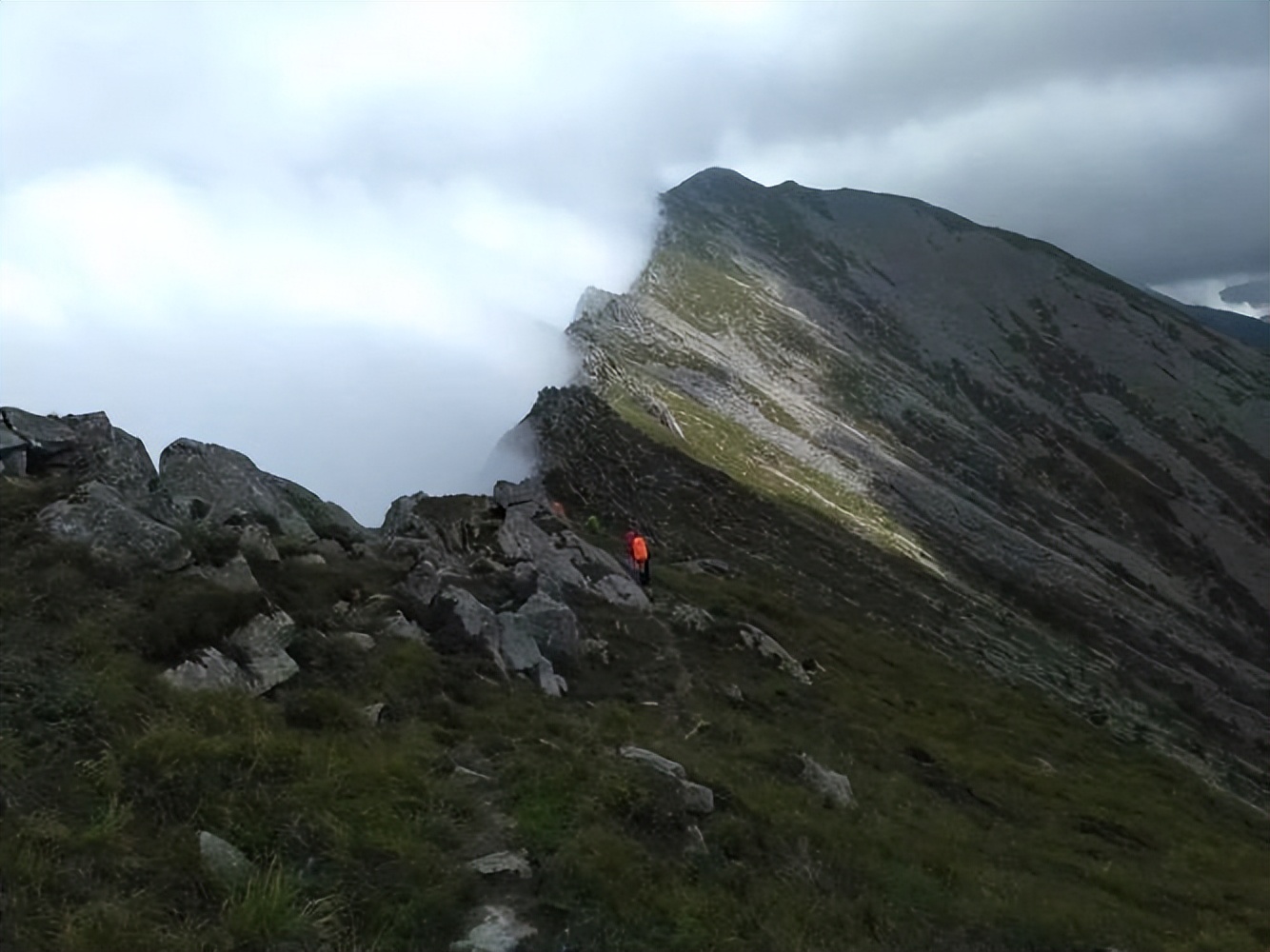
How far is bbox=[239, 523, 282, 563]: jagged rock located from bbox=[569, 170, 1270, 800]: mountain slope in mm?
50939

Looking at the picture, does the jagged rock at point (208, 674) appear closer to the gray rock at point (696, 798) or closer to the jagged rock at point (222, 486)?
the gray rock at point (696, 798)

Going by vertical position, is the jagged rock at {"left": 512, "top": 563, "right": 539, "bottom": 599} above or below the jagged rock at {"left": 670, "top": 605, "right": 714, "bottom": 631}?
above

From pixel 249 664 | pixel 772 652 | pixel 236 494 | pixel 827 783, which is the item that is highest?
pixel 236 494

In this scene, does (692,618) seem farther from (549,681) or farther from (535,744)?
(535,744)

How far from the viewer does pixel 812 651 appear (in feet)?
132

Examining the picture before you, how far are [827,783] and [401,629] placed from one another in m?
8.97

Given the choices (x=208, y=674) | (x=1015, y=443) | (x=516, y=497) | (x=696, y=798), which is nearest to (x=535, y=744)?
(x=696, y=798)

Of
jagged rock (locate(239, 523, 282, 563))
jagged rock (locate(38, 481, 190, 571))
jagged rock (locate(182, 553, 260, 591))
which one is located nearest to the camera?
jagged rock (locate(182, 553, 260, 591))

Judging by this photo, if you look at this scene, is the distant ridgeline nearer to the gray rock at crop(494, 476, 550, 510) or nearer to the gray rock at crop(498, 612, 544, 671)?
the gray rock at crop(498, 612, 544, 671)

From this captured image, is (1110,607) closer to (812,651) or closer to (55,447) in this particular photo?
(812,651)

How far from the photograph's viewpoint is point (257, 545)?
20.1 m

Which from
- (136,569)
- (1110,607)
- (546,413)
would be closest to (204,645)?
(136,569)

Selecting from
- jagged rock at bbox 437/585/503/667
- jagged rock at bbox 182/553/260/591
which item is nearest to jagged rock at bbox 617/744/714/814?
jagged rock at bbox 437/585/503/667

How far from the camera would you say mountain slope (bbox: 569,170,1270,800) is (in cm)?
8062
